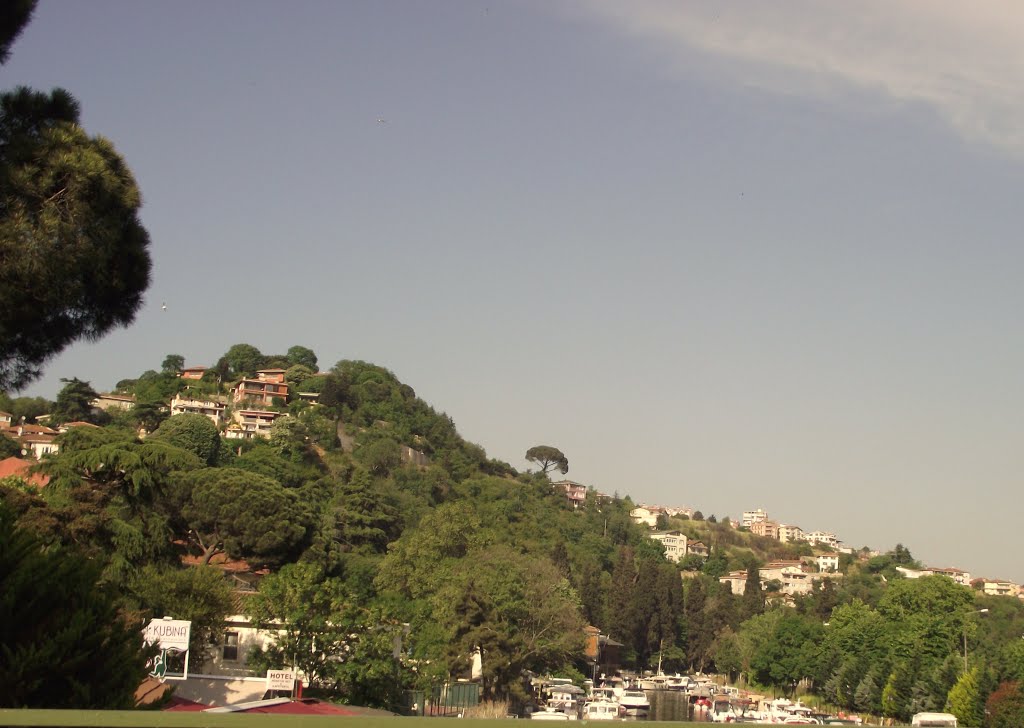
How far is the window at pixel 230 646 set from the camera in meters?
32.6

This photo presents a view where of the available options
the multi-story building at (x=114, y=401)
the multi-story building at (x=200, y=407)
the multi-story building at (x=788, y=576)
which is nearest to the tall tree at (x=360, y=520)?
the multi-story building at (x=200, y=407)

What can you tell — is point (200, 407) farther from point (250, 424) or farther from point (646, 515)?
point (646, 515)

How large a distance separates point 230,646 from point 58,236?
24765 mm

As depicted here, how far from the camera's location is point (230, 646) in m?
32.8

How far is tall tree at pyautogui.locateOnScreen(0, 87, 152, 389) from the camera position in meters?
10.2

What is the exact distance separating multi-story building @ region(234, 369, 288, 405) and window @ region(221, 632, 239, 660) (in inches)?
3853

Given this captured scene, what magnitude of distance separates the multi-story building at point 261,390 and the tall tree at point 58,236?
395 feet

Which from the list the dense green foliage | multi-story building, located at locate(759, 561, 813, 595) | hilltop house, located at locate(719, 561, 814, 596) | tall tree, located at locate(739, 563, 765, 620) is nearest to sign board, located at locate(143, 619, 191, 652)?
the dense green foliage

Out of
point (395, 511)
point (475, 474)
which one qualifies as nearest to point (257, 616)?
point (395, 511)

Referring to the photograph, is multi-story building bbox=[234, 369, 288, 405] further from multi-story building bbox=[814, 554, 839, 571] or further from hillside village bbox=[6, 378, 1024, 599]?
multi-story building bbox=[814, 554, 839, 571]

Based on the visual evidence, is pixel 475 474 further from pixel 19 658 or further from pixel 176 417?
pixel 19 658

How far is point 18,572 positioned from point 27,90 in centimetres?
513

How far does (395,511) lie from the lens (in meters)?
81.2

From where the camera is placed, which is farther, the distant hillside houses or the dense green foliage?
the distant hillside houses
